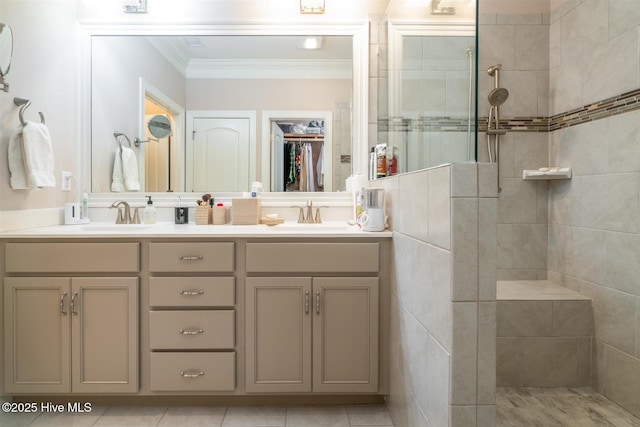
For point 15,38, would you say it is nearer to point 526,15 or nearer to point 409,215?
point 409,215

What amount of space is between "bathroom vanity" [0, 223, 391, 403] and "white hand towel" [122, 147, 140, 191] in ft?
2.11

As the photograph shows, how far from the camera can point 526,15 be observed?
2311 mm

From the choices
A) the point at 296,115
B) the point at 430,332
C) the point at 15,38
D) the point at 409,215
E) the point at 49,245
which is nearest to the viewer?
the point at 430,332

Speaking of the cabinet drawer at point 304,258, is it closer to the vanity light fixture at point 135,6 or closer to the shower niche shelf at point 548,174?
the shower niche shelf at point 548,174

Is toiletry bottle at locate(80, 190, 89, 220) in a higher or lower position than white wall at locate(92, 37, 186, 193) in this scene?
lower

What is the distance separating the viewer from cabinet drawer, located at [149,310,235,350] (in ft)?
5.43

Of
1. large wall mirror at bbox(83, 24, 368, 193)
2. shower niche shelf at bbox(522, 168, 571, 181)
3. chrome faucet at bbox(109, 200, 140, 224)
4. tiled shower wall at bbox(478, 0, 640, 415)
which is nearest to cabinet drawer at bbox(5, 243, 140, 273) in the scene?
chrome faucet at bbox(109, 200, 140, 224)

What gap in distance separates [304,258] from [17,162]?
4.76 ft

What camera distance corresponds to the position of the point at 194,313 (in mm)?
1655

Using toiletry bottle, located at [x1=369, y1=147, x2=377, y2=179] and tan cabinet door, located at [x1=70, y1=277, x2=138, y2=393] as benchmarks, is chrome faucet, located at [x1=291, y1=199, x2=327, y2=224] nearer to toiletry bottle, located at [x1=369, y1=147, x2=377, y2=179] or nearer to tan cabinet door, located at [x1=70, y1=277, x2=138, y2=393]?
toiletry bottle, located at [x1=369, y1=147, x2=377, y2=179]

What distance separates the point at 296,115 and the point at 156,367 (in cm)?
155

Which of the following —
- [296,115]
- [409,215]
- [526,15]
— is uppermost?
[526,15]

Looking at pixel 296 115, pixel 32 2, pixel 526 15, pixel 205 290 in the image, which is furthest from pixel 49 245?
pixel 526 15

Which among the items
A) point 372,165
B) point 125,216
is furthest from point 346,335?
point 125,216
